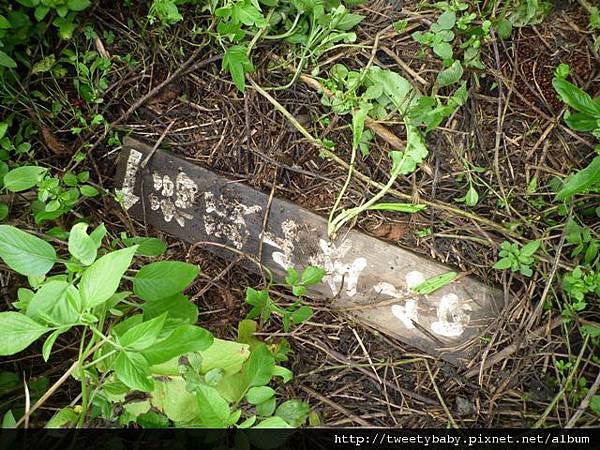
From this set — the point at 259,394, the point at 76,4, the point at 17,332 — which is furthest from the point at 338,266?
the point at 76,4

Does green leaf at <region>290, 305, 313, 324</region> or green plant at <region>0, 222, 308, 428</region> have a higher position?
green plant at <region>0, 222, 308, 428</region>

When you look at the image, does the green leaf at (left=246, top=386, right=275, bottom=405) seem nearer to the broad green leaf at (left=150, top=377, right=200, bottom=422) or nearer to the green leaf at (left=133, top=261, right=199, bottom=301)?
the broad green leaf at (left=150, top=377, right=200, bottom=422)

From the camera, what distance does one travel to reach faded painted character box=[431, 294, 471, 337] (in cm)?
177

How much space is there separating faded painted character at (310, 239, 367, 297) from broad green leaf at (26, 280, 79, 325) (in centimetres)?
90

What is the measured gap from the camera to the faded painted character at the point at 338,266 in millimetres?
1830

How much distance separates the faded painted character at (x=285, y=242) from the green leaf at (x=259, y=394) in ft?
1.77

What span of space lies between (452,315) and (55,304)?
1.22 metres

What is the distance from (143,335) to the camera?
108cm

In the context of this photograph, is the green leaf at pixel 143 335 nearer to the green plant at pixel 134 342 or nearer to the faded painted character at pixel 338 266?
the green plant at pixel 134 342

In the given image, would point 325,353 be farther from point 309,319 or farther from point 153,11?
point 153,11

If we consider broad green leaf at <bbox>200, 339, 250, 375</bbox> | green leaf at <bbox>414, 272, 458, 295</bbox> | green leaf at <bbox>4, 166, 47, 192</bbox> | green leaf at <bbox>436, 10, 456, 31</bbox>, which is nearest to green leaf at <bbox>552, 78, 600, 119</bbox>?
green leaf at <bbox>436, 10, 456, 31</bbox>

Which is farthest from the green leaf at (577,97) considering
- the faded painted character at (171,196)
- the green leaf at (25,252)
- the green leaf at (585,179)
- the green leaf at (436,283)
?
the green leaf at (25,252)

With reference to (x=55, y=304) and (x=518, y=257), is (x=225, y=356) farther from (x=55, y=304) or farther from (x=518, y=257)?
(x=518, y=257)

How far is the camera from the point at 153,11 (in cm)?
192
